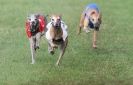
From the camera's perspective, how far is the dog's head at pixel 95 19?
14906 millimetres

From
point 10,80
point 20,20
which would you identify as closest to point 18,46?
point 10,80

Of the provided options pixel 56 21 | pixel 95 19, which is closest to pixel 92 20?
pixel 95 19

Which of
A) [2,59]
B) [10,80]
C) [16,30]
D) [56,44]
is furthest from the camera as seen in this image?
[16,30]

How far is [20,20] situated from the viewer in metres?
20.0

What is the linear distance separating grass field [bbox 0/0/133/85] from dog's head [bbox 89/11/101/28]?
0.67 m

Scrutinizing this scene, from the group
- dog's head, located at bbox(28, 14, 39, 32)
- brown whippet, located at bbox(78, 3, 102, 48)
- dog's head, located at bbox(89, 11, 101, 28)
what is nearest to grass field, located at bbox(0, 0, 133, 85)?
brown whippet, located at bbox(78, 3, 102, 48)

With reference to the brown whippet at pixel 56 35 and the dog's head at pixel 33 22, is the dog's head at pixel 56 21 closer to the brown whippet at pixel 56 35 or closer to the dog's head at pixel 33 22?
Result: the brown whippet at pixel 56 35

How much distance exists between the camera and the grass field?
474 inches

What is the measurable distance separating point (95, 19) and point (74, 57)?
1.45 m

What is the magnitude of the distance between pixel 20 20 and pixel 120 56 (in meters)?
6.53

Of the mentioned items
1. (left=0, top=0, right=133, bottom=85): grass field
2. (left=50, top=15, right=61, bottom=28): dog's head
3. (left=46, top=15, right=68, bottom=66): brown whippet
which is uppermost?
(left=50, top=15, right=61, bottom=28): dog's head

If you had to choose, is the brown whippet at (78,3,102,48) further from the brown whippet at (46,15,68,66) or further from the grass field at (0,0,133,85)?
the brown whippet at (46,15,68,66)

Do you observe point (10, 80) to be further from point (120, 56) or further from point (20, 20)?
point (20, 20)

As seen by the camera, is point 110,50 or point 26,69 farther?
point 110,50
